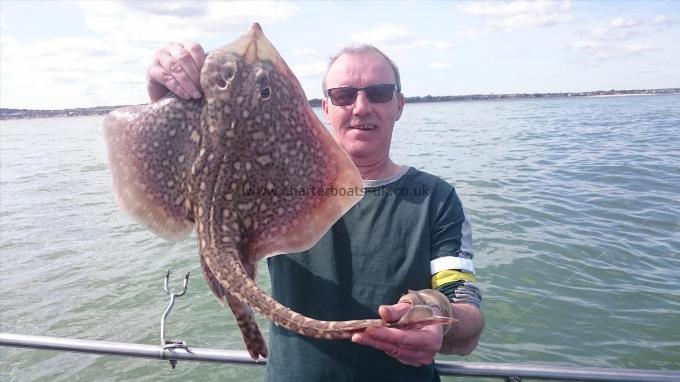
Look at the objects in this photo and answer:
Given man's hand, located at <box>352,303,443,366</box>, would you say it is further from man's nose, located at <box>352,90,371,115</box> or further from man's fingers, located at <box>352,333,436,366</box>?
man's nose, located at <box>352,90,371,115</box>

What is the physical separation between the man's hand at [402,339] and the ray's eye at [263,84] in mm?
1161

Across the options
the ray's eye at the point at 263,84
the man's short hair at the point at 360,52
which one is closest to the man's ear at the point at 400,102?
the man's short hair at the point at 360,52

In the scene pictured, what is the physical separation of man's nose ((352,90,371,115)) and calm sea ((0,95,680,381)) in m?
1.54

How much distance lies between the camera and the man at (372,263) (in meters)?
2.72

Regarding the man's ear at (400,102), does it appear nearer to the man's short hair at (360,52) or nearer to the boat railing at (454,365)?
the man's short hair at (360,52)

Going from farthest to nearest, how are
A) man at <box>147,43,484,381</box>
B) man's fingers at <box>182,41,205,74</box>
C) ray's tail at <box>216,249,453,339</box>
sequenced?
man at <box>147,43,484,381</box>, man's fingers at <box>182,41,205,74</box>, ray's tail at <box>216,249,453,339</box>

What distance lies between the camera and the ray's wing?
225 cm

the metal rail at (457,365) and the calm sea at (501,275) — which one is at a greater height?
the metal rail at (457,365)

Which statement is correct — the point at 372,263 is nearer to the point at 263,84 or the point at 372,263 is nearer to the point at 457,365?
the point at 457,365

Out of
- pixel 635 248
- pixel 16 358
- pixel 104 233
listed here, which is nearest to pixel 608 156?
pixel 635 248

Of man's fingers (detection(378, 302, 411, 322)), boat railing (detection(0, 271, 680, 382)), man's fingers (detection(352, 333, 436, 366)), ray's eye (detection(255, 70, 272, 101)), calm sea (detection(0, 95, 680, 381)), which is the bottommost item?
calm sea (detection(0, 95, 680, 381))

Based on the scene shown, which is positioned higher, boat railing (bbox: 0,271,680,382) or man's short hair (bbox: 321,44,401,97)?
man's short hair (bbox: 321,44,401,97)

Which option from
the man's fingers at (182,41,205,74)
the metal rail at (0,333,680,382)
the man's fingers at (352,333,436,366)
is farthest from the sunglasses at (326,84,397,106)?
the metal rail at (0,333,680,382)

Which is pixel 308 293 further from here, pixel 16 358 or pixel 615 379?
pixel 16 358
